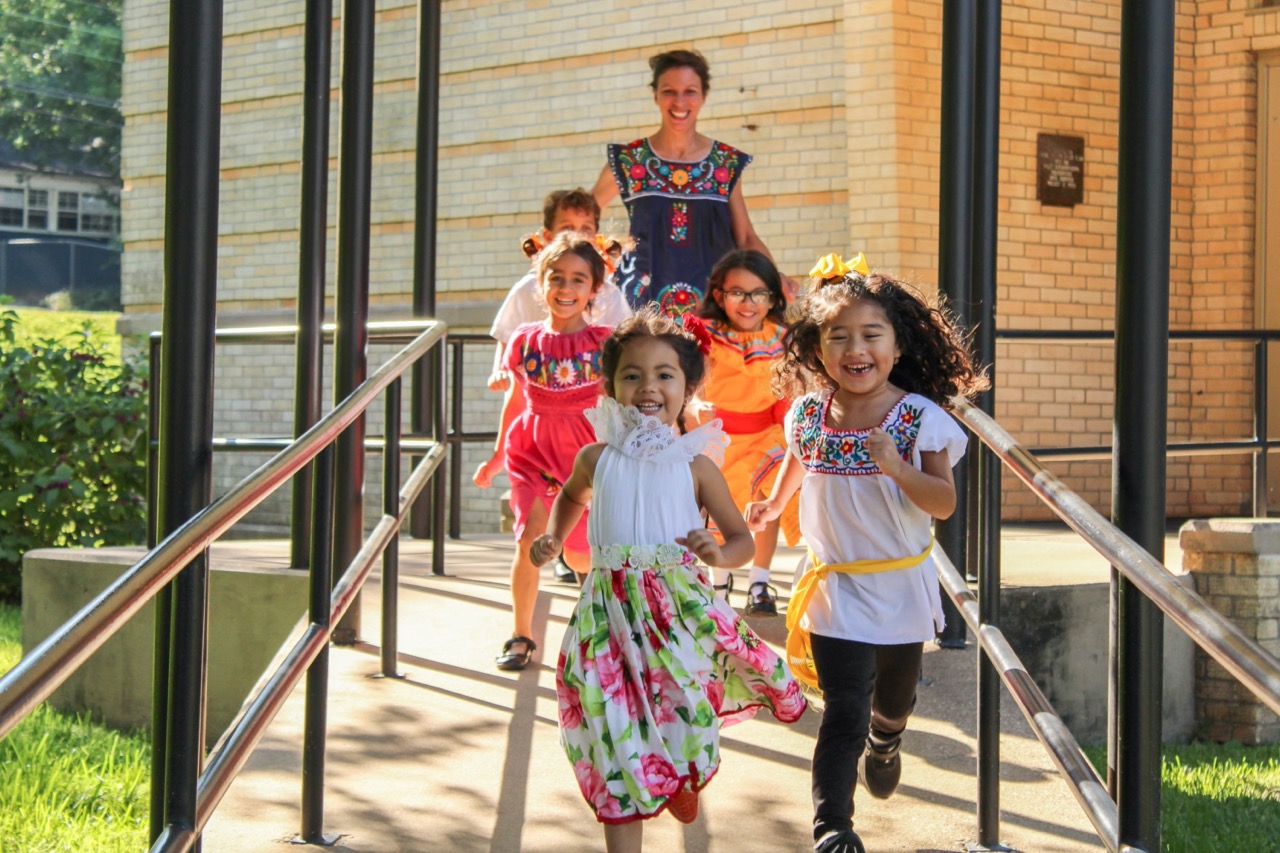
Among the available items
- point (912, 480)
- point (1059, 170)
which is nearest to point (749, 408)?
point (912, 480)

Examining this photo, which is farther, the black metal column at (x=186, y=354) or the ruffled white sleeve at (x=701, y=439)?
the ruffled white sleeve at (x=701, y=439)

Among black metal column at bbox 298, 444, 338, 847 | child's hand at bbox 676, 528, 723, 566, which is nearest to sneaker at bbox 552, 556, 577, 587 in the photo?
black metal column at bbox 298, 444, 338, 847

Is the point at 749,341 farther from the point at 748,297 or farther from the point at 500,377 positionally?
the point at 500,377

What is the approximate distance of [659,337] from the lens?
3.75 m

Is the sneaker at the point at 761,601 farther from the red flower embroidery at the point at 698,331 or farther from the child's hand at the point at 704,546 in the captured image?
the child's hand at the point at 704,546

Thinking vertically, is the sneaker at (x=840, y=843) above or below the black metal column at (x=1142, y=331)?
below

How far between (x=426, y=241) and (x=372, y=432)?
14.5 ft

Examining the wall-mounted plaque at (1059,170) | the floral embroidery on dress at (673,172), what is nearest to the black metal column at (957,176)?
the floral embroidery on dress at (673,172)

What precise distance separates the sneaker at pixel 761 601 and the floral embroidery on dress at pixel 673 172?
163cm

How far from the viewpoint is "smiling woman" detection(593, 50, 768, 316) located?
6457 millimetres

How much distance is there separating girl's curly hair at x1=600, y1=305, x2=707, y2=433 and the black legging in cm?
67

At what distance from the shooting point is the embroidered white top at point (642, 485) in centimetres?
354

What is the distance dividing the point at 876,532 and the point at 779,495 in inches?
15.4

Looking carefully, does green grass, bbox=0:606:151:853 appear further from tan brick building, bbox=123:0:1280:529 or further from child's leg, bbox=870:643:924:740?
tan brick building, bbox=123:0:1280:529
